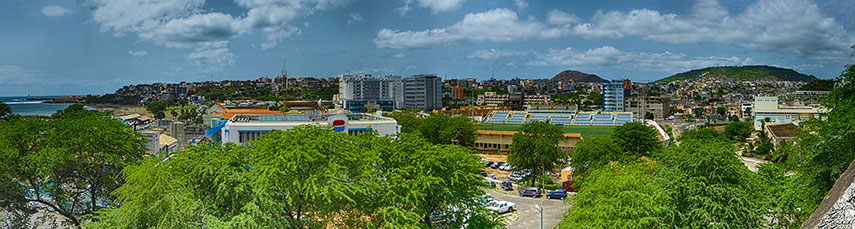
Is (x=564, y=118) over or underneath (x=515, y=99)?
underneath

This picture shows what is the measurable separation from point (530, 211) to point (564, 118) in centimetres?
5030

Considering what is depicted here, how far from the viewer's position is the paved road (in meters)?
22.8

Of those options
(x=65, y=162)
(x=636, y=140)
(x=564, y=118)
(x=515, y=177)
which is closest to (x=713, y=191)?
(x=65, y=162)

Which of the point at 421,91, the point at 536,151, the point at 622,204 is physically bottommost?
the point at 536,151

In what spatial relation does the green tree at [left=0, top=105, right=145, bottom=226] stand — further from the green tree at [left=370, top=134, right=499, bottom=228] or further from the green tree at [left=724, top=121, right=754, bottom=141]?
the green tree at [left=724, top=121, right=754, bottom=141]

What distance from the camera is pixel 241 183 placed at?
12008 mm

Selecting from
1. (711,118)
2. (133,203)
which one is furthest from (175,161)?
(711,118)

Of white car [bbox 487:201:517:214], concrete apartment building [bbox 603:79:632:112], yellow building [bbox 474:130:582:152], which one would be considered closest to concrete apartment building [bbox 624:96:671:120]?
concrete apartment building [bbox 603:79:632:112]

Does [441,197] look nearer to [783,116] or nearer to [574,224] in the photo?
[574,224]

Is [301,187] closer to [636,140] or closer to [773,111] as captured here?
[636,140]

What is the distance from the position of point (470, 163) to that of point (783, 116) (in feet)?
251

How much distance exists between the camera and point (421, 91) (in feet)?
373

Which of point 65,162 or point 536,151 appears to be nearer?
point 65,162

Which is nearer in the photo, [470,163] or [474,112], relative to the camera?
[470,163]
